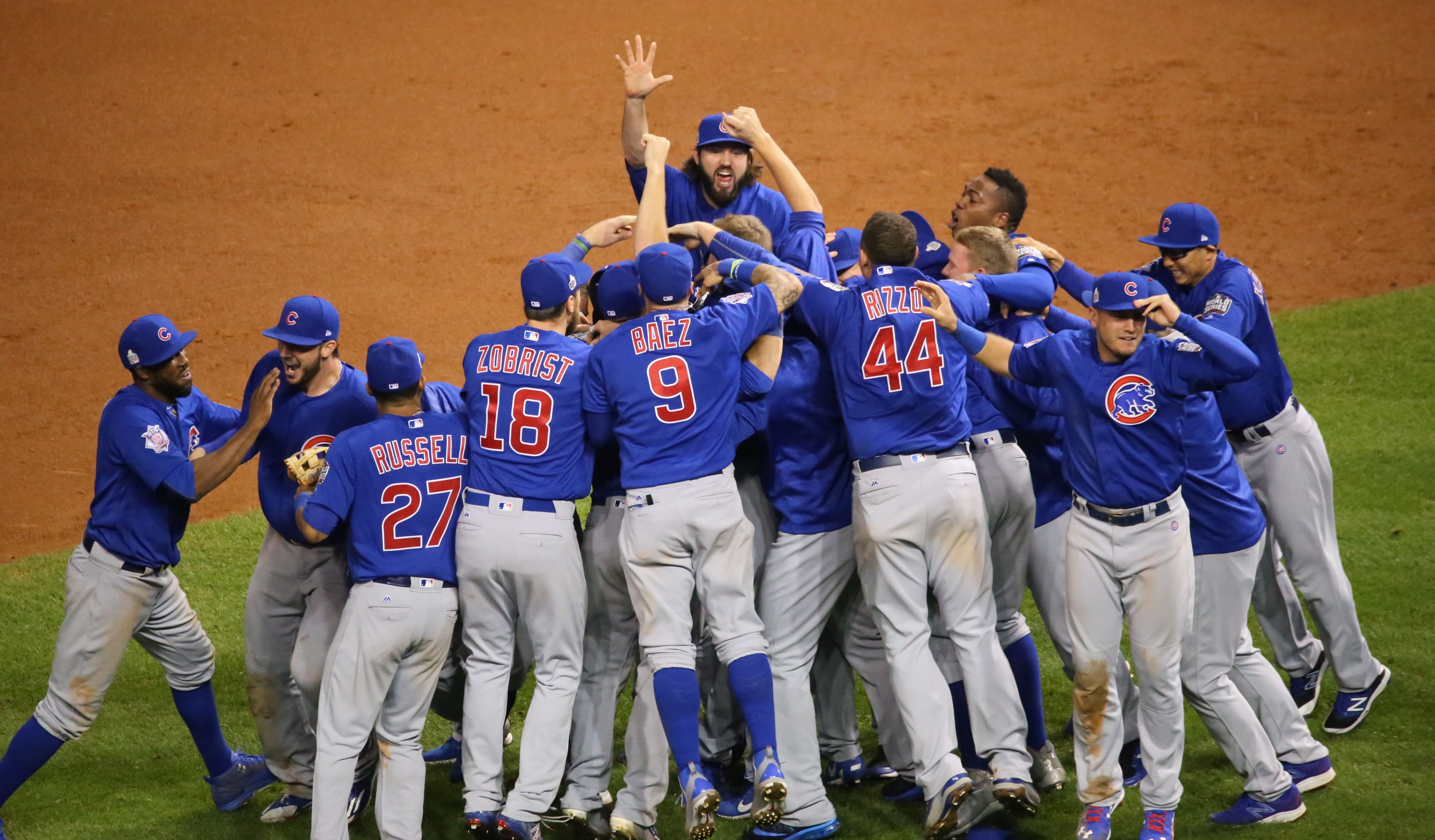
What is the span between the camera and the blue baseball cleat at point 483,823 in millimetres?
4941

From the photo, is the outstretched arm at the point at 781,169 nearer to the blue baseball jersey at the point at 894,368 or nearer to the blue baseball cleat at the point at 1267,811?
the blue baseball jersey at the point at 894,368

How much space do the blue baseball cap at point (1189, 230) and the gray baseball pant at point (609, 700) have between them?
2402 mm

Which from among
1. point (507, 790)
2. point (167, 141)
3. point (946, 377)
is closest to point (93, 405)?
point (167, 141)

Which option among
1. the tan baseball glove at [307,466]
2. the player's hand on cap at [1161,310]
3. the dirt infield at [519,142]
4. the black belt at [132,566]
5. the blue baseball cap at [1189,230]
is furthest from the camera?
the dirt infield at [519,142]

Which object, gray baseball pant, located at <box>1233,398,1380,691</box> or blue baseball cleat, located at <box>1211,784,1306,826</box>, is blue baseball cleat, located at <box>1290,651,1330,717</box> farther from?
blue baseball cleat, located at <box>1211,784,1306,826</box>

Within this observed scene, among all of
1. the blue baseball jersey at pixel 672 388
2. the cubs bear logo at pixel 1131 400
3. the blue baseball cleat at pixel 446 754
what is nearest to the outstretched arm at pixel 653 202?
the blue baseball jersey at pixel 672 388

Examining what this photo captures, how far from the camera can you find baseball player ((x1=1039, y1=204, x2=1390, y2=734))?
565 cm

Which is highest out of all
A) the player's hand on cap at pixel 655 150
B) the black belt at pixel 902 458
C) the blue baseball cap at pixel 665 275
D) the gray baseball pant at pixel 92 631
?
the player's hand on cap at pixel 655 150

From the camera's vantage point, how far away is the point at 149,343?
5.36m

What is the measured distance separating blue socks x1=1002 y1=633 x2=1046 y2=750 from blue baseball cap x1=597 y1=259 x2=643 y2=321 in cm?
196

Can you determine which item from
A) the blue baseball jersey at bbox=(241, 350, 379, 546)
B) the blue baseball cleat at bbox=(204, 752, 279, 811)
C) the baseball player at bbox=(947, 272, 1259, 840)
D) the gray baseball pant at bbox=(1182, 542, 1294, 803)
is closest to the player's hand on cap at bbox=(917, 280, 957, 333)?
the baseball player at bbox=(947, 272, 1259, 840)

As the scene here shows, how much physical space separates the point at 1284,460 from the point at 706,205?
2.78 meters

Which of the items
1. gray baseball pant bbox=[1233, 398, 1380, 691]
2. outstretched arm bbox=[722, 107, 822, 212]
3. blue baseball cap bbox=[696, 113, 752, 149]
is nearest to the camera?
gray baseball pant bbox=[1233, 398, 1380, 691]

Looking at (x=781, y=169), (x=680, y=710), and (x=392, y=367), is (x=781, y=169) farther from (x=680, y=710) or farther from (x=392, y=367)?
(x=680, y=710)
